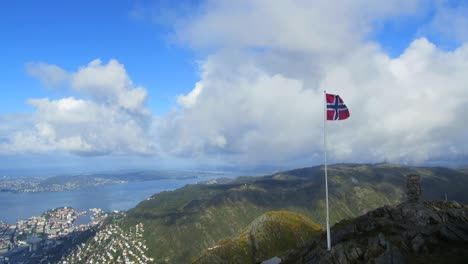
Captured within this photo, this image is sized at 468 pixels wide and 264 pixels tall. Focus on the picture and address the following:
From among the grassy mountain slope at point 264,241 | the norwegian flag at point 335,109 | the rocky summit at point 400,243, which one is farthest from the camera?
the grassy mountain slope at point 264,241

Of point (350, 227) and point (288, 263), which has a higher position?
point (350, 227)

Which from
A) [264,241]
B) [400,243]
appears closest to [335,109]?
[400,243]

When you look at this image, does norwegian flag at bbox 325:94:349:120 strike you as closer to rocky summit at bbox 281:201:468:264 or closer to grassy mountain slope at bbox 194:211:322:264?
rocky summit at bbox 281:201:468:264

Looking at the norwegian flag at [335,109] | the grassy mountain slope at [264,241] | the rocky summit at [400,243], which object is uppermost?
the norwegian flag at [335,109]

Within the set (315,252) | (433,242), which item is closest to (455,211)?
(433,242)

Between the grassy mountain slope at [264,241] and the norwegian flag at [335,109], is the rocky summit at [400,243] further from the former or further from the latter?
the grassy mountain slope at [264,241]

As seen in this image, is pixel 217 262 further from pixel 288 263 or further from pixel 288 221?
pixel 288 263

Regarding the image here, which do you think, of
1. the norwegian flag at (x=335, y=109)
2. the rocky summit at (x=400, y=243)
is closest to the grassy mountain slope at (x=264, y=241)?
the rocky summit at (x=400, y=243)
